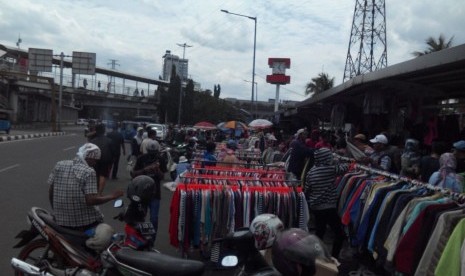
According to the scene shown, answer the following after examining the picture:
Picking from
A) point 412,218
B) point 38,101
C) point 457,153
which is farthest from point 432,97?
point 38,101

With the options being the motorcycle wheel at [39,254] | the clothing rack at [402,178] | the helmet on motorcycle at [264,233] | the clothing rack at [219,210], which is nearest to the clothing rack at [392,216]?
the clothing rack at [402,178]

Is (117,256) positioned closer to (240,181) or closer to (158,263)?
(158,263)

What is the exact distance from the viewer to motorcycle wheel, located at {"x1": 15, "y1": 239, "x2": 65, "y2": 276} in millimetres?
5180

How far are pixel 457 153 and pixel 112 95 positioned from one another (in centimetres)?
6376

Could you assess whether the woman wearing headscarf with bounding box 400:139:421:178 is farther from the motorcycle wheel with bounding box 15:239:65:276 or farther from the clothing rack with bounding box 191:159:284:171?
the motorcycle wheel with bounding box 15:239:65:276

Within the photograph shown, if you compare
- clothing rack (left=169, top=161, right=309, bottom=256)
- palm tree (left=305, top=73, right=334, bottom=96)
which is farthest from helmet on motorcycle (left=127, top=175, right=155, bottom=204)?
palm tree (left=305, top=73, right=334, bottom=96)

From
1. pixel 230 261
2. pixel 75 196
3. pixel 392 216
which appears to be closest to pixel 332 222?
pixel 392 216

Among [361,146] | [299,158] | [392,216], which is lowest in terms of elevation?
[392,216]

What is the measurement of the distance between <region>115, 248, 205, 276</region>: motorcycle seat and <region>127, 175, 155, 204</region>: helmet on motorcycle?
1.82 ft

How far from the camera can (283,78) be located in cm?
6081

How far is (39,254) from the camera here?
5660mm

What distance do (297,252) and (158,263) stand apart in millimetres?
1280

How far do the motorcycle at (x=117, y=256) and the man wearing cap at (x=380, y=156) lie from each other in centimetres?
454

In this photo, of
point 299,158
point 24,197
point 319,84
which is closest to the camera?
point 299,158
